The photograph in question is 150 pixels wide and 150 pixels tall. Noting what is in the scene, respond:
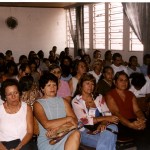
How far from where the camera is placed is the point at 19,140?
8.76ft

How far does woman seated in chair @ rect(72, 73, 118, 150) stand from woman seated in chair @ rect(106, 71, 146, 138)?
0.51ft

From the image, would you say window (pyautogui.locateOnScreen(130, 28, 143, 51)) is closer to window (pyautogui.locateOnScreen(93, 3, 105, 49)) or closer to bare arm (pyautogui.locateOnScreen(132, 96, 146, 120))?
window (pyautogui.locateOnScreen(93, 3, 105, 49))

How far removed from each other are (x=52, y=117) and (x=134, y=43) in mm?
5018

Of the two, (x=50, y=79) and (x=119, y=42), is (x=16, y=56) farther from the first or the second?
(x=50, y=79)

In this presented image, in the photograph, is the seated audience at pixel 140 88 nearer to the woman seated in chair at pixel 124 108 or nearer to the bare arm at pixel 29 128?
the woman seated in chair at pixel 124 108

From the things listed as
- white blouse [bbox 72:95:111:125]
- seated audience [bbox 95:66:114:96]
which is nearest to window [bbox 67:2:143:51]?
seated audience [bbox 95:66:114:96]

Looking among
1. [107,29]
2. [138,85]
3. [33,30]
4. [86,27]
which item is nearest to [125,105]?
[138,85]

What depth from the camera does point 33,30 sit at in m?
10.6

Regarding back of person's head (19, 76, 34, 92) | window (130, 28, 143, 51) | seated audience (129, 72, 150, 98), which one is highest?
window (130, 28, 143, 51)

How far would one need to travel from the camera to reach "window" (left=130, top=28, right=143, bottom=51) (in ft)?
23.3

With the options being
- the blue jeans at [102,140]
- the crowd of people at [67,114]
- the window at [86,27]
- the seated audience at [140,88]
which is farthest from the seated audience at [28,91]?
the window at [86,27]

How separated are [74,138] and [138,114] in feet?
3.96

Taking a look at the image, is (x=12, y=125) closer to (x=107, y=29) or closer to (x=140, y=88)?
(x=140, y=88)

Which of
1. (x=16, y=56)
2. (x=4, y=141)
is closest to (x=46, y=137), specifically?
(x=4, y=141)
